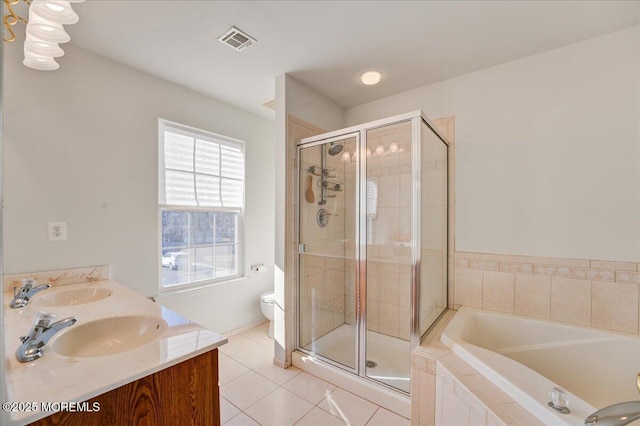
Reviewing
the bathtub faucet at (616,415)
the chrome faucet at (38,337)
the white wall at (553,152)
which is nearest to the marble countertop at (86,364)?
the chrome faucet at (38,337)

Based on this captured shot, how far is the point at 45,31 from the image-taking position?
1191 mm

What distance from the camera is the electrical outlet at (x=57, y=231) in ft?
5.94

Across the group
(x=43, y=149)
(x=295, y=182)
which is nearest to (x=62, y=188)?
(x=43, y=149)

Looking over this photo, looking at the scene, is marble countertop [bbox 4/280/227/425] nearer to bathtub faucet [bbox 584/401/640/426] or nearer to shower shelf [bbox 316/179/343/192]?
bathtub faucet [bbox 584/401/640/426]

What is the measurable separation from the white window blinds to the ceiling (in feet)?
1.80

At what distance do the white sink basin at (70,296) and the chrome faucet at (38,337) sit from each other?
2.23ft

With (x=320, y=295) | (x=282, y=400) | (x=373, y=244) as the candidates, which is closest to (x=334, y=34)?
(x=373, y=244)

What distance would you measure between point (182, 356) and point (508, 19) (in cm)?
251

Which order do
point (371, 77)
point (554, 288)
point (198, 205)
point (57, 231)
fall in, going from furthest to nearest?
point (198, 205) < point (371, 77) < point (554, 288) < point (57, 231)

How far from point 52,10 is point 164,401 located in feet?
5.25

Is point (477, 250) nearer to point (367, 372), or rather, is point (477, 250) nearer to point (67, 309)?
point (367, 372)

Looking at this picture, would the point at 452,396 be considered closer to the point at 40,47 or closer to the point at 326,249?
the point at 326,249

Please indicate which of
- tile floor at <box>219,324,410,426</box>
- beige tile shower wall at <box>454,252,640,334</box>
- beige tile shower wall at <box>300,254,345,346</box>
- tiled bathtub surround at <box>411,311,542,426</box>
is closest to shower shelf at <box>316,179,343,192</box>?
beige tile shower wall at <box>300,254,345,346</box>

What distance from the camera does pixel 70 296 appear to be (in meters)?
1.72
